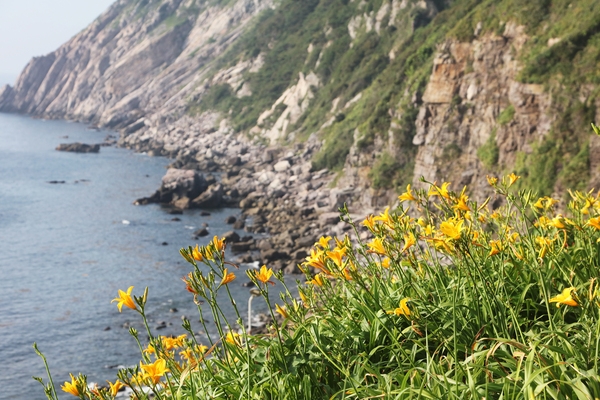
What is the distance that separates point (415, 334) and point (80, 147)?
86.6m

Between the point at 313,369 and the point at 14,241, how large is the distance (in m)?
42.4

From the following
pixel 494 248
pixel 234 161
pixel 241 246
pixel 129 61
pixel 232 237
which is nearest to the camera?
pixel 494 248

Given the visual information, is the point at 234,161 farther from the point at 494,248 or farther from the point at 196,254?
the point at 196,254

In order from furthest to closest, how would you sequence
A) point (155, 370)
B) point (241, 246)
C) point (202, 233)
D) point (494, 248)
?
point (202, 233), point (241, 246), point (494, 248), point (155, 370)

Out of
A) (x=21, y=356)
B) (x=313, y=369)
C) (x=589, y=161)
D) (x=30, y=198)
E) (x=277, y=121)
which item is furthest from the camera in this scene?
(x=277, y=121)

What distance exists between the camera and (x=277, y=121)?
225ft

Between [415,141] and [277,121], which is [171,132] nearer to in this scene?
[277,121]

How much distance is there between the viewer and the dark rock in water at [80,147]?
3248 inches

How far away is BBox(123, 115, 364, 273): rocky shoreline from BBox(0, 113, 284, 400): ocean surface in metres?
2.06

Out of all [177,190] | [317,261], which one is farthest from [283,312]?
[177,190]

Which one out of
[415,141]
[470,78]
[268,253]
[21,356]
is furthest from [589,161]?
[21,356]

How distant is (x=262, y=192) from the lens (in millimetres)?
49375

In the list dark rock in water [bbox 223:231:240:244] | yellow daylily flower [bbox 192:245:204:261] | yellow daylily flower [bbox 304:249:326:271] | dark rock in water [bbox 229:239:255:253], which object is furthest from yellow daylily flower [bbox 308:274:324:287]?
dark rock in water [bbox 223:231:240:244]

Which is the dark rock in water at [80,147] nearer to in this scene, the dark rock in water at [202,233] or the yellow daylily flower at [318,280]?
the dark rock in water at [202,233]
